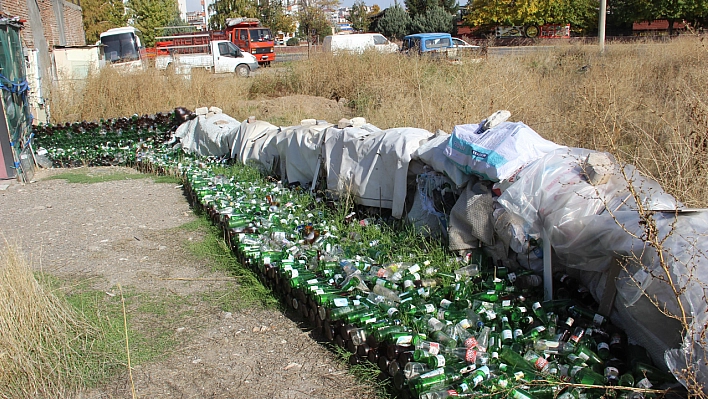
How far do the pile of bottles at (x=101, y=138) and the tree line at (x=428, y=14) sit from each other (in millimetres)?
29309

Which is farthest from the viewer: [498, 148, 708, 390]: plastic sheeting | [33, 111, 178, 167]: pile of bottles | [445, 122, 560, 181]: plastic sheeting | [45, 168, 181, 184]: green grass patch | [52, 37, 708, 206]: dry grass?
[33, 111, 178, 167]: pile of bottles

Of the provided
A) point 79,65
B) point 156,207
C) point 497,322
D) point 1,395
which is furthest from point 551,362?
point 79,65

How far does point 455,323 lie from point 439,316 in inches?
5.4

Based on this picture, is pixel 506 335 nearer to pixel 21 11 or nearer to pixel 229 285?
pixel 229 285

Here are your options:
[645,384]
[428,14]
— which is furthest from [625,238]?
[428,14]

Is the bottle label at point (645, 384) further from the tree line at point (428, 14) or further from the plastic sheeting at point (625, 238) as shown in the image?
the tree line at point (428, 14)

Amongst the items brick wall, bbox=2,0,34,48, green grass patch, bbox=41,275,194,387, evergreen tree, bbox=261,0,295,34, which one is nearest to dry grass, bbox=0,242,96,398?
green grass patch, bbox=41,275,194,387

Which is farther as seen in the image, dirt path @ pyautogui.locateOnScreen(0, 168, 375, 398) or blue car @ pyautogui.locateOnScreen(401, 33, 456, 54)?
blue car @ pyautogui.locateOnScreen(401, 33, 456, 54)

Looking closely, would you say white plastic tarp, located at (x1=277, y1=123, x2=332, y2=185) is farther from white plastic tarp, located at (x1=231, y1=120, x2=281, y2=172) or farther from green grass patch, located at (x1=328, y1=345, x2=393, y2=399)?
green grass patch, located at (x1=328, y1=345, x2=393, y2=399)

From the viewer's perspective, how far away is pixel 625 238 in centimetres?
299

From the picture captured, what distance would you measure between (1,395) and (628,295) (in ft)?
10.7

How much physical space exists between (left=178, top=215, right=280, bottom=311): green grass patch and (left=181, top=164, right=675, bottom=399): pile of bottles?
0.09 m

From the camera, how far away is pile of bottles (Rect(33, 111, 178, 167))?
10.2 meters

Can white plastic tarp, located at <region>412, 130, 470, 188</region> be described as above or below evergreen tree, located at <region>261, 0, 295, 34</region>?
below
